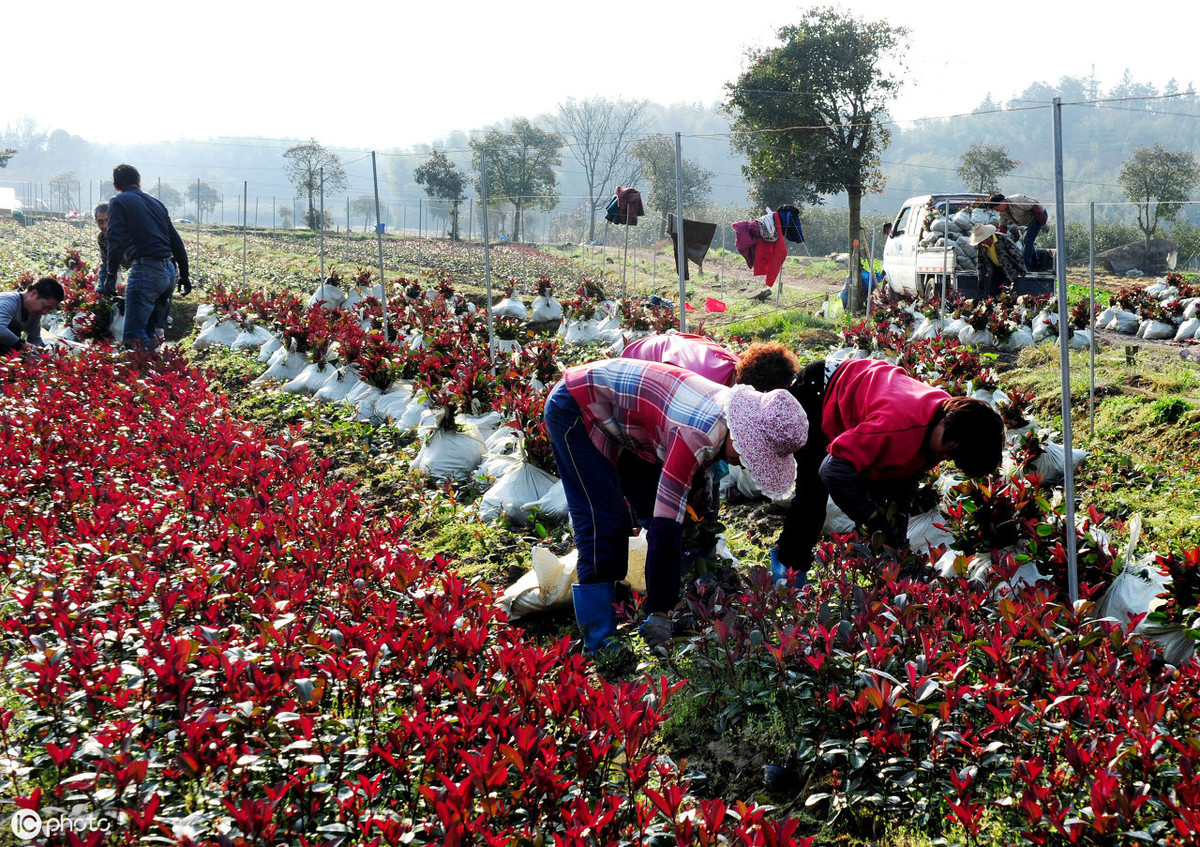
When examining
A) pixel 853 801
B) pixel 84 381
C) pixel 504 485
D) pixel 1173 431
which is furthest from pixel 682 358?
pixel 84 381

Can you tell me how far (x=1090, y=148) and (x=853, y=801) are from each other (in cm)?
10834

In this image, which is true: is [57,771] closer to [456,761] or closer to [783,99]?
[456,761]

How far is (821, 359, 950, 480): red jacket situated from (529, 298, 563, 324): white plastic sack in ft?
29.4

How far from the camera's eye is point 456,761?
1972 mm

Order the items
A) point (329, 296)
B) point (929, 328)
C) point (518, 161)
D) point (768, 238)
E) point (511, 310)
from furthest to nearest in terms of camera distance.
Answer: point (518, 161) < point (329, 296) < point (511, 310) < point (768, 238) < point (929, 328)

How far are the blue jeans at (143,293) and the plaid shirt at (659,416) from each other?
5.89 m

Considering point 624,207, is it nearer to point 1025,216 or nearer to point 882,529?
point 1025,216

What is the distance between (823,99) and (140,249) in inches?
495

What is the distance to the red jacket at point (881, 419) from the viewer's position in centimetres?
292

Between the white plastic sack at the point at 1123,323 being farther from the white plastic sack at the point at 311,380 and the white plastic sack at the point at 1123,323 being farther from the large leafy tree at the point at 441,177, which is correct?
the large leafy tree at the point at 441,177

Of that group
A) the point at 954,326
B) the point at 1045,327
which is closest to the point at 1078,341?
the point at 1045,327

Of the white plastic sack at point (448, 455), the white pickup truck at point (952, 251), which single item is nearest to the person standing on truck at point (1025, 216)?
the white pickup truck at point (952, 251)

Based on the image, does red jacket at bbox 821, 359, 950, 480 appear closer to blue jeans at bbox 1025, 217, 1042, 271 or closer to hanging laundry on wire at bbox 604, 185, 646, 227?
blue jeans at bbox 1025, 217, 1042, 271

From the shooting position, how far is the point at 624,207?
495 inches
